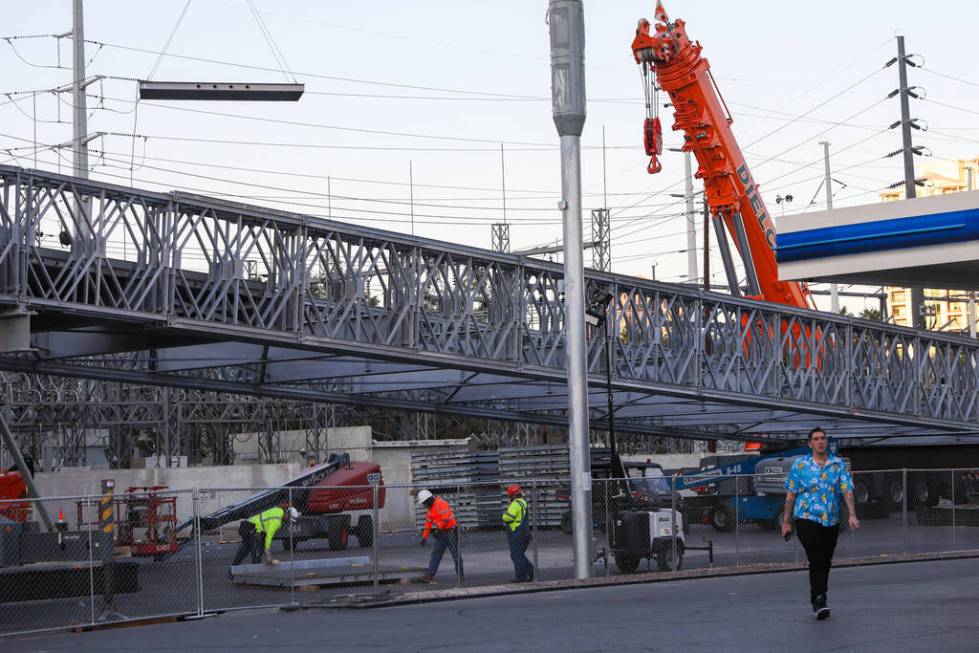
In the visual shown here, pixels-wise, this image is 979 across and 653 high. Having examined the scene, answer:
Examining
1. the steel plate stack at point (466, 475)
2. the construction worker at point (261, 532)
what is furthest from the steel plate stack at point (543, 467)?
the construction worker at point (261, 532)

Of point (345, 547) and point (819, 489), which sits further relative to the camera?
point (345, 547)

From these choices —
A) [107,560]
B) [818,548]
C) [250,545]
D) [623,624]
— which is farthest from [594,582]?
[250,545]

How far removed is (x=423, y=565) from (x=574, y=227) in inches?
318

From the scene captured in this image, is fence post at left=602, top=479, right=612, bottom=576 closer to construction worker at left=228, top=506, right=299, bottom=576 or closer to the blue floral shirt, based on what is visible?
construction worker at left=228, top=506, right=299, bottom=576

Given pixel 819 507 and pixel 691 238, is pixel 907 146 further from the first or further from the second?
pixel 819 507

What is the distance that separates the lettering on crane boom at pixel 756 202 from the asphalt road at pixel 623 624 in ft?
70.7

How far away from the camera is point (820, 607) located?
42.0 ft

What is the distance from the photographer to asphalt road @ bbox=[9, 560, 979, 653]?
455 inches

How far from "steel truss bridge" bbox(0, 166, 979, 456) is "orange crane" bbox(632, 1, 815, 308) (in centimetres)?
237

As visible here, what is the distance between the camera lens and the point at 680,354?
34438mm

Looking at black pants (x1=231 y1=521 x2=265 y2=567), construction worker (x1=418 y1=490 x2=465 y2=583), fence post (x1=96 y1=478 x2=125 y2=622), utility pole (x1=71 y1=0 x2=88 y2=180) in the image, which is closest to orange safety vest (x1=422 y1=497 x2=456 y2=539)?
construction worker (x1=418 y1=490 x2=465 y2=583)

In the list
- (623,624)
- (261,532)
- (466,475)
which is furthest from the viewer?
(466,475)

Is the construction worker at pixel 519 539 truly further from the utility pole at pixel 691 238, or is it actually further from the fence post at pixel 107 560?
the utility pole at pixel 691 238

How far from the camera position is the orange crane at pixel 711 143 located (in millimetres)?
37000
